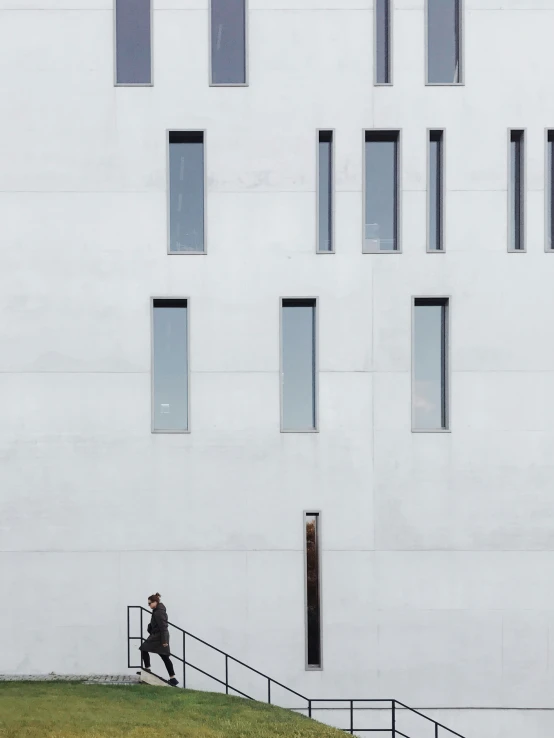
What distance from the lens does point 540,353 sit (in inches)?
463

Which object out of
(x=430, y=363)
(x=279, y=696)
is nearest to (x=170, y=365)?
(x=430, y=363)

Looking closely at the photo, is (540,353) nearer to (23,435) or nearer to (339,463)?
(339,463)

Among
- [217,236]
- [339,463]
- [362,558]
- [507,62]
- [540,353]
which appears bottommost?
[362,558]

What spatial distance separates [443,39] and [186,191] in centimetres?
521

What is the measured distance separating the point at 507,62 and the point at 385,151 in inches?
99.4

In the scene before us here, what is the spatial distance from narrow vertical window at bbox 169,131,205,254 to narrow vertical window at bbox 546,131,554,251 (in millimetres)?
5997

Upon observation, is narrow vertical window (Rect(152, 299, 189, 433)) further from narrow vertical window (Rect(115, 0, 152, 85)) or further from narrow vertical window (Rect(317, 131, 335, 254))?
narrow vertical window (Rect(115, 0, 152, 85))

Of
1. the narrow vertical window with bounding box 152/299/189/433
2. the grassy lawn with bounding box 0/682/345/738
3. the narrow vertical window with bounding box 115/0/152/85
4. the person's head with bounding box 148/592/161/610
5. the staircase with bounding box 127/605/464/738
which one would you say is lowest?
the staircase with bounding box 127/605/464/738

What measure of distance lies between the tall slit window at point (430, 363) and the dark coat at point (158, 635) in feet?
16.9

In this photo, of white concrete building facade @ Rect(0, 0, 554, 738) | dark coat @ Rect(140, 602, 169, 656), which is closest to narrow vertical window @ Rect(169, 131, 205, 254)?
white concrete building facade @ Rect(0, 0, 554, 738)

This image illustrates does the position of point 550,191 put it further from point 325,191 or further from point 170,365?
point 170,365

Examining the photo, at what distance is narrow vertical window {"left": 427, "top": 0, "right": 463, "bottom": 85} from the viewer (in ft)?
39.2

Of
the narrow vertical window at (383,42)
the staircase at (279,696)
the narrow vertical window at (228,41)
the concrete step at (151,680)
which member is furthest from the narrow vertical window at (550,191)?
the concrete step at (151,680)

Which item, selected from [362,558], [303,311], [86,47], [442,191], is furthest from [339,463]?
[86,47]
